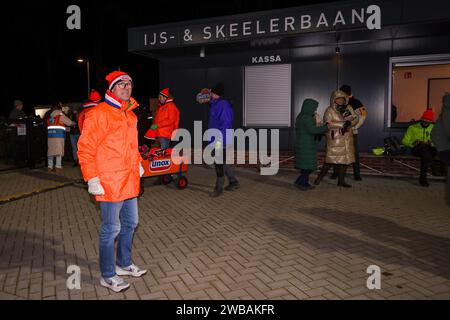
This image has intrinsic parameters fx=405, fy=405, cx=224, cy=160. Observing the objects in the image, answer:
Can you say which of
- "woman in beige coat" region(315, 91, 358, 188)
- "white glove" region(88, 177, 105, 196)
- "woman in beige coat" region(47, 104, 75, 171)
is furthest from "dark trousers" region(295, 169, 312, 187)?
"woman in beige coat" region(47, 104, 75, 171)

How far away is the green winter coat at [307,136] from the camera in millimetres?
8445

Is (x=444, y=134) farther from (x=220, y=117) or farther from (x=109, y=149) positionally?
(x=220, y=117)

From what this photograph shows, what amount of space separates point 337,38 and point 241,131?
3878 millimetres

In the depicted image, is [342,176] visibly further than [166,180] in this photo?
No

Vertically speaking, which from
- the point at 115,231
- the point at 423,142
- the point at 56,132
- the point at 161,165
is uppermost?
the point at 56,132

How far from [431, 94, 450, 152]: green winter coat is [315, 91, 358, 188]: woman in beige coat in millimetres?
4234

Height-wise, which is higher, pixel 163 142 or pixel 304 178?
pixel 163 142

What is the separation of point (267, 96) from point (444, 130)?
8087 millimetres

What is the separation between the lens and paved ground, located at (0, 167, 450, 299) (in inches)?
158

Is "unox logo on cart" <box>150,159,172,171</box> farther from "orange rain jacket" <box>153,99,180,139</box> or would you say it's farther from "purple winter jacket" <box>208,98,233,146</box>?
"purple winter jacket" <box>208,98,233,146</box>

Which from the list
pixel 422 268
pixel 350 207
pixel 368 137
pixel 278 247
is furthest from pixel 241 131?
pixel 422 268

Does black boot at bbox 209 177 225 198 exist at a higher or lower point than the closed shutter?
lower

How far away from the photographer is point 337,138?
29.0 ft

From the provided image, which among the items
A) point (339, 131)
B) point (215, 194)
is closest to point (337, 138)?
point (339, 131)
